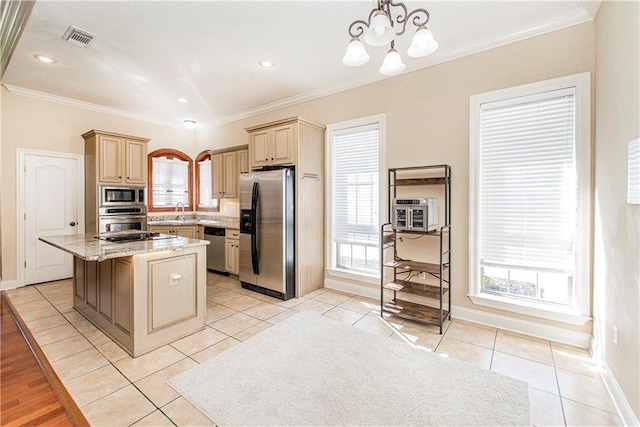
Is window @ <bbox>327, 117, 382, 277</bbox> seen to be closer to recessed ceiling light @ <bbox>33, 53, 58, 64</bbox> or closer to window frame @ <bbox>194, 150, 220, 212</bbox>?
window frame @ <bbox>194, 150, 220, 212</bbox>

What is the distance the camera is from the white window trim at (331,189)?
3746 mm

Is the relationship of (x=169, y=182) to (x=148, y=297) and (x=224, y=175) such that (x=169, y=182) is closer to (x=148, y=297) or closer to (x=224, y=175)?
(x=224, y=175)

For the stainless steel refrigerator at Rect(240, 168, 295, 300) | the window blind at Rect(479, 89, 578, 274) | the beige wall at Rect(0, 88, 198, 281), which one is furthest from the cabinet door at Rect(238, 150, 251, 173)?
the window blind at Rect(479, 89, 578, 274)

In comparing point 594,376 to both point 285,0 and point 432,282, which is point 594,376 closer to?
point 432,282

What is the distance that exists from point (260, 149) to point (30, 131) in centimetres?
360

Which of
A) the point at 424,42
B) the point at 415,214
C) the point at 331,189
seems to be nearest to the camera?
the point at 424,42

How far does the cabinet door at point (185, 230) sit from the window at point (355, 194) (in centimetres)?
289

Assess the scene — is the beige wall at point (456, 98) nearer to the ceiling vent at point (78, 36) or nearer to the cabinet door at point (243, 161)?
the cabinet door at point (243, 161)

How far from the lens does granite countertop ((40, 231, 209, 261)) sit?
86.7 inches

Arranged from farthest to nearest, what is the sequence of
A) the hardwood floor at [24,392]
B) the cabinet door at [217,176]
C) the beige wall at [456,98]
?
the cabinet door at [217,176]
the beige wall at [456,98]
the hardwood floor at [24,392]

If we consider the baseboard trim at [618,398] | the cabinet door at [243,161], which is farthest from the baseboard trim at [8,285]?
the baseboard trim at [618,398]

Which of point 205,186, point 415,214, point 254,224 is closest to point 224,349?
point 254,224

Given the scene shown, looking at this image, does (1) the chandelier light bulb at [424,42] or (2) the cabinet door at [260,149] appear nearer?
(1) the chandelier light bulb at [424,42]

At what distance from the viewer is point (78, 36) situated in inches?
114
